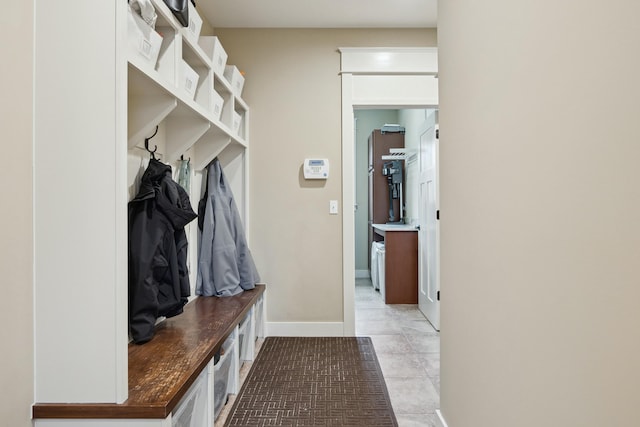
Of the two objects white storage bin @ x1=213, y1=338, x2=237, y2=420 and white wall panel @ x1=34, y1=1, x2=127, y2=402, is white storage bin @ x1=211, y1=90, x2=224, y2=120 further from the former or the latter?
white storage bin @ x1=213, y1=338, x2=237, y2=420

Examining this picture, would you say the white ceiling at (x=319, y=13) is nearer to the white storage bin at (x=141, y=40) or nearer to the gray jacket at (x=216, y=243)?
the gray jacket at (x=216, y=243)

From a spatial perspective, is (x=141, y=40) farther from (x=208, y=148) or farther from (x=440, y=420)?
(x=440, y=420)

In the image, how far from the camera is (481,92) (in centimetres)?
135

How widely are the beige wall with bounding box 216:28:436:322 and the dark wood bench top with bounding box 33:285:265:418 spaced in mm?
945

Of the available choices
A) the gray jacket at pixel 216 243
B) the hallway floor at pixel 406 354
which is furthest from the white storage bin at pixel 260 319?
the hallway floor at pixel 406 354

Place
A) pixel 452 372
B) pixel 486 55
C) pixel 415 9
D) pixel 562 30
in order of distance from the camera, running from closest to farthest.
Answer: pixel 562 30
pixel 486 55
pixel 452 372
pixel 415 9

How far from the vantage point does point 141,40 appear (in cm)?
149

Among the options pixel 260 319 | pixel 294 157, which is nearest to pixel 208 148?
pixel 294 157

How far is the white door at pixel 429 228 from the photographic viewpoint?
3555 millimetres

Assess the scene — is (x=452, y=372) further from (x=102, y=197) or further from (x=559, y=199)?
(x=102, y=197)

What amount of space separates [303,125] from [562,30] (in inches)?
106

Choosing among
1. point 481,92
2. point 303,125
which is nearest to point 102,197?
point 481,92

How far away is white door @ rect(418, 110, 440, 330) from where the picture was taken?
3555 millimetres

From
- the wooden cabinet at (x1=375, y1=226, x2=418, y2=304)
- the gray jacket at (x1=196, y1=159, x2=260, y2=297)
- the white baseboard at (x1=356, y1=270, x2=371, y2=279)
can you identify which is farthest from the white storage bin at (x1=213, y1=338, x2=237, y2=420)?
the white baseboard at (x1=356, y1=270, x2=371, y2=279)
